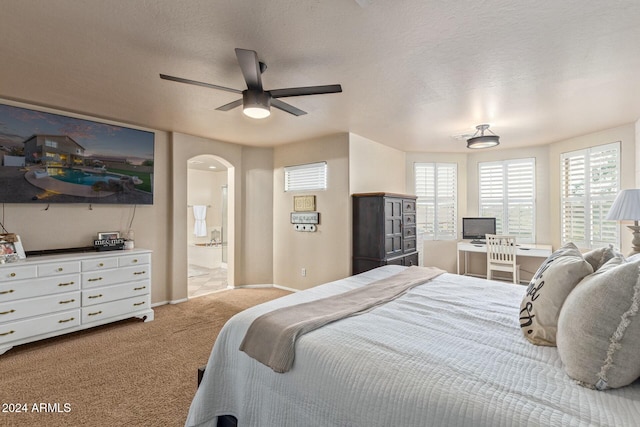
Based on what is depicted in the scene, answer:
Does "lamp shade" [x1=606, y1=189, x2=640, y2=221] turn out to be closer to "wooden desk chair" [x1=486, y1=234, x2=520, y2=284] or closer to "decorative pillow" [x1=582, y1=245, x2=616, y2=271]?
"decorative pillow" [x1=582, y1=245, x2=616, y2=271]

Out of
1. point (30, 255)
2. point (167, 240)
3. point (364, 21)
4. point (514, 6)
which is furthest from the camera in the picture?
point (167, 240)

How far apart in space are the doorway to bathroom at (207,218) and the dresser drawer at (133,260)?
293cm

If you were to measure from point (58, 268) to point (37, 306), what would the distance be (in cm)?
38

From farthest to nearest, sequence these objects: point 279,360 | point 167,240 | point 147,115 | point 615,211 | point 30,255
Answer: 1. point 167,240
2. point 147,115
3. point 30,255
4. point 615,211
5. point 279,360

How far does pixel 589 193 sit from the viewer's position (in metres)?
4.38

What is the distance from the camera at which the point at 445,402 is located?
1007mm

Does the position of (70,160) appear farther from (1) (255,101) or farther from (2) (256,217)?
(1) (255,101)

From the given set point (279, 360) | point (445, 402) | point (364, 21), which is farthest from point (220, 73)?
point (445, 402)

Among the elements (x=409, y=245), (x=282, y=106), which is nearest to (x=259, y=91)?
(x=282, y=106)

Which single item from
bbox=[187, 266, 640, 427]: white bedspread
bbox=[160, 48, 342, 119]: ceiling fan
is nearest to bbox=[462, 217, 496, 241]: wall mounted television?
bbox=[187, 266, 640, 427]: white bedspread

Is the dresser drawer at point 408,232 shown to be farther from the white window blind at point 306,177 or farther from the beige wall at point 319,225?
the white window blind at point 306,177

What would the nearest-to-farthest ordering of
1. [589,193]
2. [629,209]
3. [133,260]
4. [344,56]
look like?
[344,56] < [629,209] < [133,260] < [589,193]

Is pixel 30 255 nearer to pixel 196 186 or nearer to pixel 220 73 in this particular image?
pixel 220 73

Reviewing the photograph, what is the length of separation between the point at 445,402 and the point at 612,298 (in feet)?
2.26
